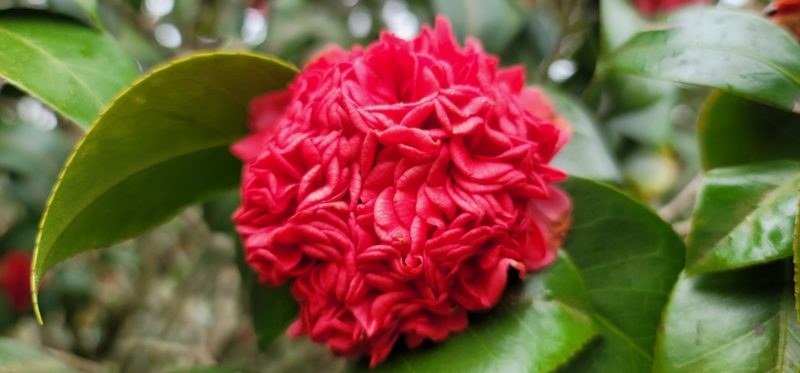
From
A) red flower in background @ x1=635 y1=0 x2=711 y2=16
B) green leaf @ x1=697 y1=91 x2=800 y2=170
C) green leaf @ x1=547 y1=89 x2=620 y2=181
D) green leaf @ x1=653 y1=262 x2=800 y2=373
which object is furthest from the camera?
red flower in background @ x1=635 y1=0 x2=711 y2=16

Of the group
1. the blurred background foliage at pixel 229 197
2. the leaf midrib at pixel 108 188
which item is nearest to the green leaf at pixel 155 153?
the leaf midrib at pixel 108 188

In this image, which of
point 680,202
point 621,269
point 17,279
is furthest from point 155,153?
point 17,279

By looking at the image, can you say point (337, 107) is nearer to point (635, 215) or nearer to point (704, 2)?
point (635, 215)

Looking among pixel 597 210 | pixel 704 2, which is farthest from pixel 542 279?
pixel 704 2

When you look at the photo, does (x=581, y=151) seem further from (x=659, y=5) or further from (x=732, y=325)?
(x=659, y=5)

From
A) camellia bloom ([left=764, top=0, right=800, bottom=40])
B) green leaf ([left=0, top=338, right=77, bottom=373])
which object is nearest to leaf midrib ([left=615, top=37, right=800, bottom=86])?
camellia bloom ([left=764, top=0, right=800, bottom=40])

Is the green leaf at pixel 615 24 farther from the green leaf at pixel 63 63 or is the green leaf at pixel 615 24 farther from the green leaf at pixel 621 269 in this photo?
the green leaf at pixel 63 63

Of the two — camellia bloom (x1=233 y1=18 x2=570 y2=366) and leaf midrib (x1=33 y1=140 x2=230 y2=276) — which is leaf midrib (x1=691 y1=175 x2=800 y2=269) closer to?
camellia bloom (x1=233 y1=18 x2=570 y2=366)
